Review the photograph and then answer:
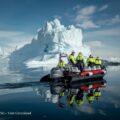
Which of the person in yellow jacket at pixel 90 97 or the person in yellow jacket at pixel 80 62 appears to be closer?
the person in yellow jacket at pixel 90 97

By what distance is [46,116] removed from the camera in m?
11.6

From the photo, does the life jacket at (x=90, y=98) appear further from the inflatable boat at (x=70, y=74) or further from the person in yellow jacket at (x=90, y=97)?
the inflatable boat at (x=70, y=74)

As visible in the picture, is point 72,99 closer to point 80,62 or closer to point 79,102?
point 79,102

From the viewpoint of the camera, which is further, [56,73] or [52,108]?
[56,73]

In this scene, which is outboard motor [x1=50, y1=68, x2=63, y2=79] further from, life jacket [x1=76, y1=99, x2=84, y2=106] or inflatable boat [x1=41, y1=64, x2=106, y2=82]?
Answer: life jacket [x1=76, y1=99, x2=84, y2=106]

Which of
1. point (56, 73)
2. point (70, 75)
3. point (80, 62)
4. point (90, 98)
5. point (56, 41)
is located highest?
point (56, 41)

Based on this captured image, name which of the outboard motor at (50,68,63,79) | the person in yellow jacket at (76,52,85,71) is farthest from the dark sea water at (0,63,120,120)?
the person in yellow jacket at (76,52,85,71)

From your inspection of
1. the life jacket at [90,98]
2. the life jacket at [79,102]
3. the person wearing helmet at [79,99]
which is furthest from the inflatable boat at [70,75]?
the life jacket at [79,102]

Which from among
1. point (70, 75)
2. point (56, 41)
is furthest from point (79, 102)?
point (56, 41)

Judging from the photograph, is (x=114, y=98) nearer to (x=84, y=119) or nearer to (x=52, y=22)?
(x=84, y=119)

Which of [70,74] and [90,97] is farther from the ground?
[70,74]

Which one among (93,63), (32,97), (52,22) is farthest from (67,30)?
(32,97)

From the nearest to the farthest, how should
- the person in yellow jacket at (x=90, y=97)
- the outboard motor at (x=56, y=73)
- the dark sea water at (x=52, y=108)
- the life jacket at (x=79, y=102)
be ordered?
the dark sea water at (x=52, y=108)
the life jacket at (x=79, y=102)
the person in yellow jacket at (x=90, y=97)
the outboard motor at (x=56, y=73)

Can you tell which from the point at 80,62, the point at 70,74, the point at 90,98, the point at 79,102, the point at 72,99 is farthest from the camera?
the point at 80,62
